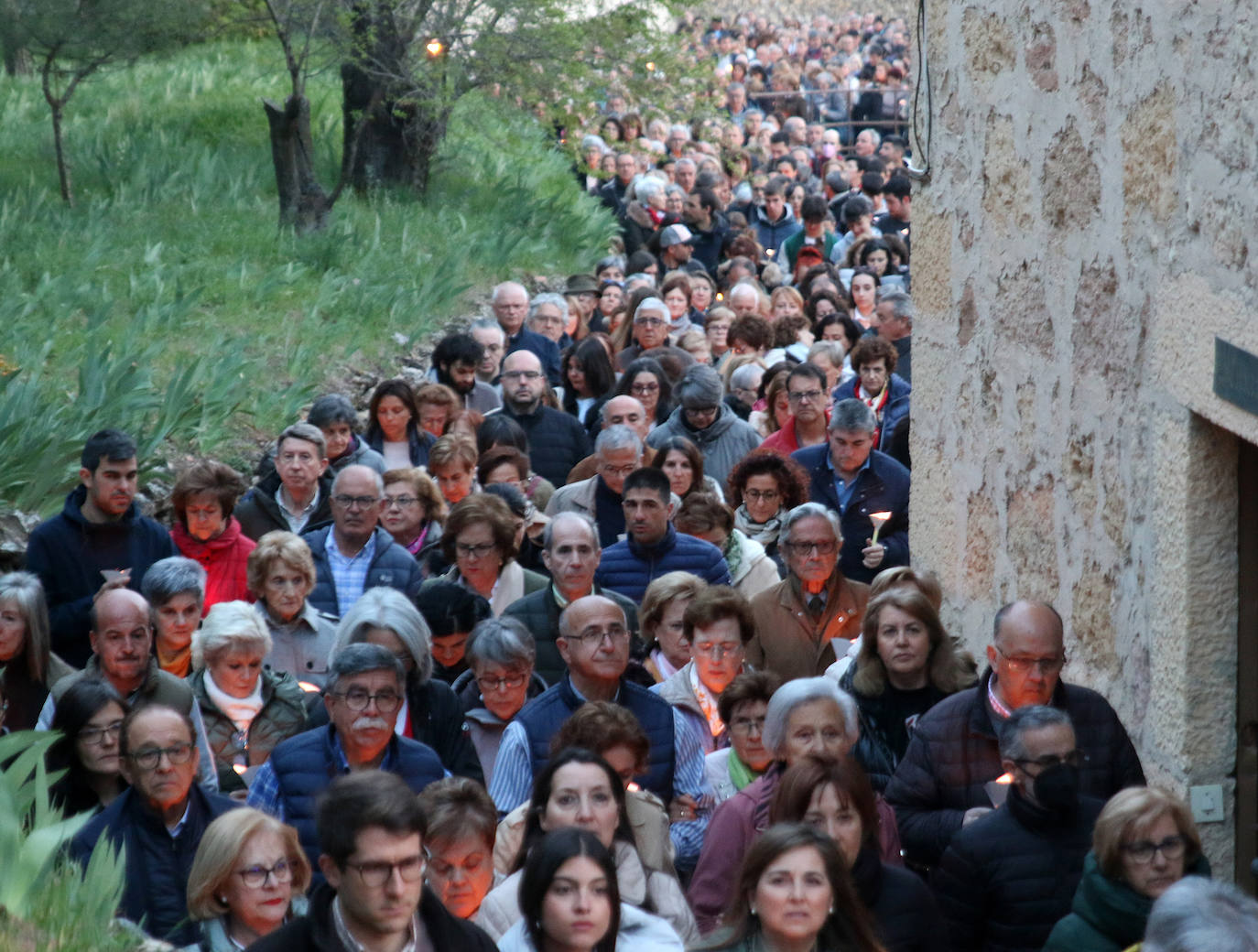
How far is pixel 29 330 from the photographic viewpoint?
977 centimetres

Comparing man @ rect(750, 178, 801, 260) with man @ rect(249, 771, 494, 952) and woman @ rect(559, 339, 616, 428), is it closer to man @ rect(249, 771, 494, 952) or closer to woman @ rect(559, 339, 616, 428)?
woman @ rect(559, 339, 616, 428)

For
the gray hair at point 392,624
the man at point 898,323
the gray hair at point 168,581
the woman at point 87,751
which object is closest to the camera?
the woman at point 87,751

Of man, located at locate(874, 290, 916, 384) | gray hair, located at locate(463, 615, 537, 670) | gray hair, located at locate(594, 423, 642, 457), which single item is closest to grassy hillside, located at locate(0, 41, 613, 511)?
gray hair, located at locate(594, 423, 642, 457)

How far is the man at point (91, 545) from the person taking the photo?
22.2 ft

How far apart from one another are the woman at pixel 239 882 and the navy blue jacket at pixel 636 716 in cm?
124

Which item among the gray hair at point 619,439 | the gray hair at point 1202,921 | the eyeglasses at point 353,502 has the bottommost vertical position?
the gray hair at point 619,439

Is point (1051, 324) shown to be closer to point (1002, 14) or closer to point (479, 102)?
point (1002, 14)

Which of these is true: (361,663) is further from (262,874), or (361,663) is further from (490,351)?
(490,351)

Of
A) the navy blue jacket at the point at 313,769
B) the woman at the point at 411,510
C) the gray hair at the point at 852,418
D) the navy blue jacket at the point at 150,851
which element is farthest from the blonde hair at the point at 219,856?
the gray hair at the point at 852,418

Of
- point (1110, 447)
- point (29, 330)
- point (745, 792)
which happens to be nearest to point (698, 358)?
point (29, 330)

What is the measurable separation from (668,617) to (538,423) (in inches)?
125

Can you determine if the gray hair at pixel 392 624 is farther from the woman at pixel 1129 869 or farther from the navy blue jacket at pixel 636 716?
the woman at pixel 1129 869

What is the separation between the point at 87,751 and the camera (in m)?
5.04

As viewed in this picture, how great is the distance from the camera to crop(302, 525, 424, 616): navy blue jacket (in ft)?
22.5
